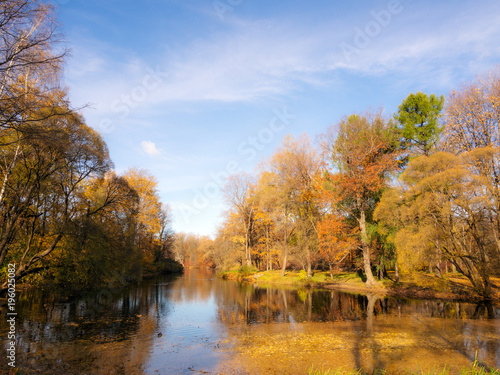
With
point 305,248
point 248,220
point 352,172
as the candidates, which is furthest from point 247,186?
point 352,172

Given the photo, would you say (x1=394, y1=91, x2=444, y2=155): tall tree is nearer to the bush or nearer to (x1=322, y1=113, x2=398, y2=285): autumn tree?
(x1=322, y1=113, x2=398, y2=285): autumn tree

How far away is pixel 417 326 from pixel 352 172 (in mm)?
18264

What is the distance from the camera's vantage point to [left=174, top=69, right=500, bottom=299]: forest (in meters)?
21.4

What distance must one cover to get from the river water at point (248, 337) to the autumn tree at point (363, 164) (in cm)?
1130

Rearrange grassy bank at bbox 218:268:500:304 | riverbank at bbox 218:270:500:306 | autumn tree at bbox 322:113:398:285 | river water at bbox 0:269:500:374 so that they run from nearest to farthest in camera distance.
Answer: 1. river water at bbox 0:269:500:374
2. riverbank at bbox 218:270:500:306
3. grassy bank at bbox 218:268:500:304
4. autumn tree at bbox 322:113:398:285

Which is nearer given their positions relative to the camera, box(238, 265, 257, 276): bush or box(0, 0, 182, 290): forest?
box(0, 0, 182, 290): forest

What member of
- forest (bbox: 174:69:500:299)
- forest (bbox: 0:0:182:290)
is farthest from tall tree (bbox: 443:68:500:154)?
forest (bbox: 0:0:182:290)

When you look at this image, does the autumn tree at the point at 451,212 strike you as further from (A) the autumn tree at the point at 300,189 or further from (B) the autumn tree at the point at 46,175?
(B) the autumn tree at the point at 46,175

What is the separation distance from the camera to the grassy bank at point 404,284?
22.6m

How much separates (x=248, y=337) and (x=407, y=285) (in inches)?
803

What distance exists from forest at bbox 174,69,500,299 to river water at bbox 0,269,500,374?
5.41 meters

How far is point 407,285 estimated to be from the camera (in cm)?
2689

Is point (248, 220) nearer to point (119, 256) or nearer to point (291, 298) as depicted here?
point (291, 298)

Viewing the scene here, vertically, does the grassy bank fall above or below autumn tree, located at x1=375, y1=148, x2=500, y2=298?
below
